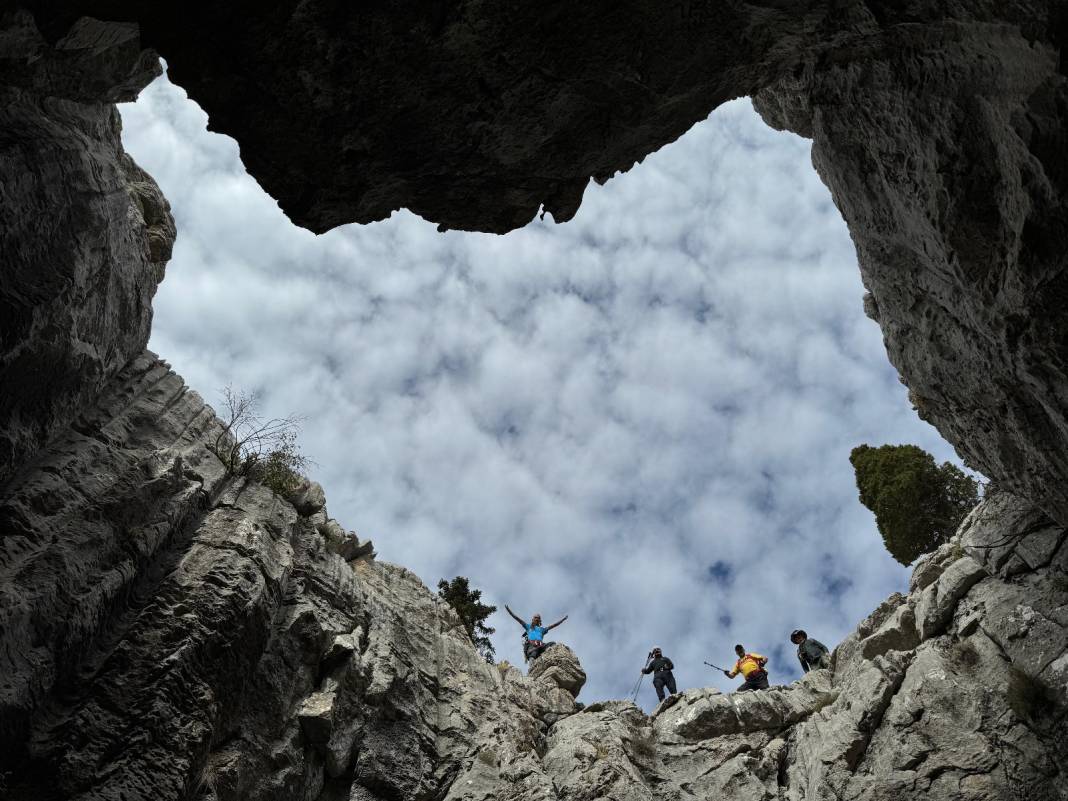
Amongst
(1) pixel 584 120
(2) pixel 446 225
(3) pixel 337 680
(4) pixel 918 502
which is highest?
(4) pixel 918 502

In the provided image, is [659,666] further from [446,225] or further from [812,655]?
[446,225]

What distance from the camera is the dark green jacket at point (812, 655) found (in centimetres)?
2064

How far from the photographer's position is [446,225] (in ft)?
34.8

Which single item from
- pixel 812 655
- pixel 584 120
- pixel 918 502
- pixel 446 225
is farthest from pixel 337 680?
pixel 918 502

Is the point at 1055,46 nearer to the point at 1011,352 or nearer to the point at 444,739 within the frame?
the point at 1011,352

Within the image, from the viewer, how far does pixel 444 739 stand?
16141 millimetres

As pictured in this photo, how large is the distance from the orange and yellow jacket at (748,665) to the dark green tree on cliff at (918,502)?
24.2 feet

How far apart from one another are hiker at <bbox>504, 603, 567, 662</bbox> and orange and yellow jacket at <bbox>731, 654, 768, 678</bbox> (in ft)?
21.6

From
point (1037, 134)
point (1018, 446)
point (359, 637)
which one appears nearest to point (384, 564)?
point (359, 637)

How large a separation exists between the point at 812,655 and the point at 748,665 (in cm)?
183

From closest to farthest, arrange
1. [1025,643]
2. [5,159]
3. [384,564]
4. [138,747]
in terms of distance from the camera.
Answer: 1. [5,159]
2. [138,747]
3. [1025,643]
4. [384,564]

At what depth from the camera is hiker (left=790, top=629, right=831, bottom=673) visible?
20.6 meters

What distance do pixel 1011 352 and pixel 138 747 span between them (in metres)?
13.4

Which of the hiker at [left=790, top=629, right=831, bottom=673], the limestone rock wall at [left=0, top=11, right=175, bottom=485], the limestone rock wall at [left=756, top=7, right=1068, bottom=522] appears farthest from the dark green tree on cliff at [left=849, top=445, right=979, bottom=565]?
the limestone rock wall at [left=0, top=11, right=175, bottom=485]
